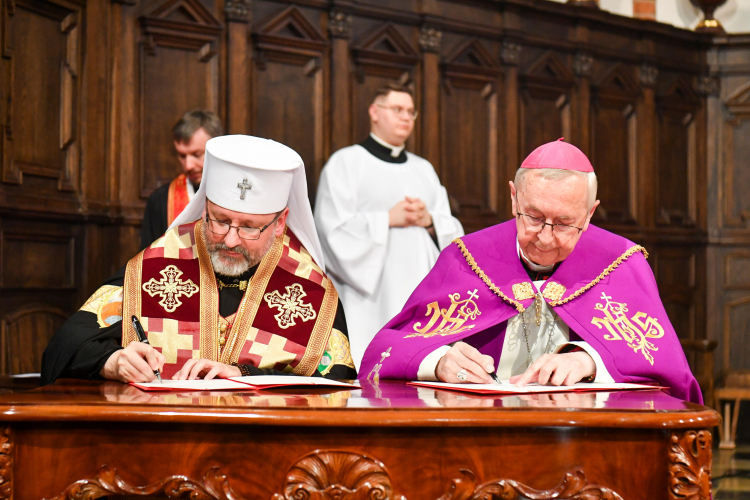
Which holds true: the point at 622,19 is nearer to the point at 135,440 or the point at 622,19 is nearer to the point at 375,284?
the point at 375,284

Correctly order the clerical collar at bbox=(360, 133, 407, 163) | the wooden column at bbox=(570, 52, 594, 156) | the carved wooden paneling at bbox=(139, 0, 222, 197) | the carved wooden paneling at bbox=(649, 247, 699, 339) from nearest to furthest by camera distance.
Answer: the carved wooden paneling at bbox=(139, 0, 222, 197)
the clerical collar at bbox=(360, 133, 407, 163)
the wooden column at bbox=(570, 52, 594, 156)
the carved wooden paneling at bbox=(649, 247, 699, 339)

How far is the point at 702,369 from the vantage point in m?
8.02

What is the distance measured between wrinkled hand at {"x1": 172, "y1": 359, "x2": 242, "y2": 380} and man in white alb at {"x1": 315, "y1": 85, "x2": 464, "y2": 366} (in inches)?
111

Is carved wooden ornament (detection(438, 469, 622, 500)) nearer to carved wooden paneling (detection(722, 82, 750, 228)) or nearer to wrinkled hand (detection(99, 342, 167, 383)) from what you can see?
wrinkled hand (detection(99, 342, 167, 383))

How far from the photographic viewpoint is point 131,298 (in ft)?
10.2

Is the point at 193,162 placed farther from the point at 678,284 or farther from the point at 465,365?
the point at 678,284

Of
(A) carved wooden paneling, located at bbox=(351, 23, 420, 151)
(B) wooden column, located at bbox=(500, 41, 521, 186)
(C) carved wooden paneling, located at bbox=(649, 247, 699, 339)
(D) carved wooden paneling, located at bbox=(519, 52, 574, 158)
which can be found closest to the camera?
(A) carved wooden paneling, located at bbox=(351, 23, 420, 151)

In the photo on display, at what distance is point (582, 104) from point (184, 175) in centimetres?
427

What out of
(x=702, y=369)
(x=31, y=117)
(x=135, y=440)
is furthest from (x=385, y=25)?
(x=135, y=440)

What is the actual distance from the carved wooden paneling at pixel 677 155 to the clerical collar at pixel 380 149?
12.5 feet

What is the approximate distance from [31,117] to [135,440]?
12.3ft

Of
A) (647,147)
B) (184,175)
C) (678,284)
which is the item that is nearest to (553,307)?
(184,175)

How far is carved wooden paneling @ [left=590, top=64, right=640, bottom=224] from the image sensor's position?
8.43 metres

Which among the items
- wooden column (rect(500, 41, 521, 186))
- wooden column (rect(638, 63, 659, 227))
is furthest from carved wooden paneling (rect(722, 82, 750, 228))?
wooden column (rect(500, 41, 521, 186))
